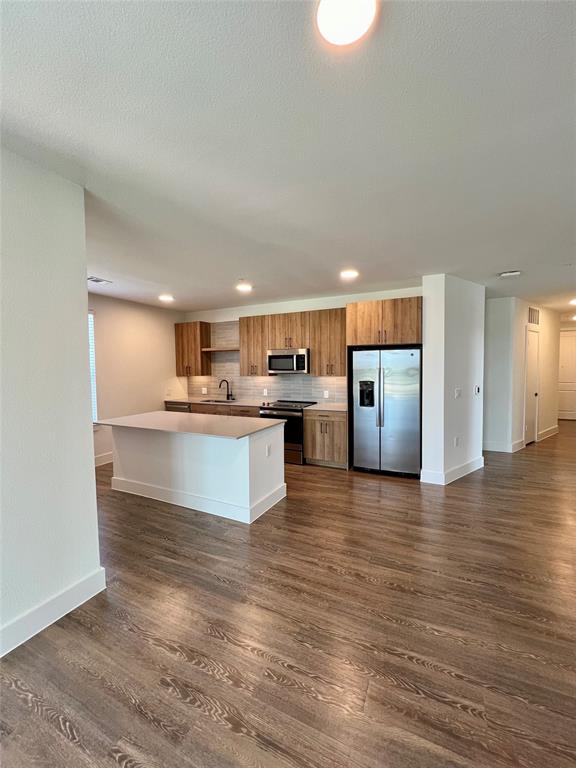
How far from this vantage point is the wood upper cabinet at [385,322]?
4352mm

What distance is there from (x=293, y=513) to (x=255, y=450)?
77 centimetres

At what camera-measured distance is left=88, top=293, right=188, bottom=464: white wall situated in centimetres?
524

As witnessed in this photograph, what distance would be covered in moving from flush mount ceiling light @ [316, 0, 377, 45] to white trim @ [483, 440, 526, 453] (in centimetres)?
626

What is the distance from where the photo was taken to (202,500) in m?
3.55

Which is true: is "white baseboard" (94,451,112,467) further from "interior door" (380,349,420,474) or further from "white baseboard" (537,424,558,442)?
"white baseboard" (537,424,558,442)

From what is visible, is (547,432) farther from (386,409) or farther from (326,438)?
(326,438)

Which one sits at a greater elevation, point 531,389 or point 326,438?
point 531,389

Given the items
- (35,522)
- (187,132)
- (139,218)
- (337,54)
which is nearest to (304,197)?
(187,132)

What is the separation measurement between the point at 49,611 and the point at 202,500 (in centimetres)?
167

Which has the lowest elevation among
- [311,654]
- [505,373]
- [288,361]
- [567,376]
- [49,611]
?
[311,654]

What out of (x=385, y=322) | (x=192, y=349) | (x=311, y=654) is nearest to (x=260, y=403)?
(x=192, y=349)

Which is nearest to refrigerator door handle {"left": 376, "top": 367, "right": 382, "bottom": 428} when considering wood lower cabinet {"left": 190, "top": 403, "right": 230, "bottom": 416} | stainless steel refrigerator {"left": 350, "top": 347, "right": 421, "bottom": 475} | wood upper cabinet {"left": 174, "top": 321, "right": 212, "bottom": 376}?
stainless steel refrigerator {"left": 350, "top": 347, "right": 421, "bottom": 475}

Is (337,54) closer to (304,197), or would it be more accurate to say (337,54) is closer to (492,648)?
(304,197)

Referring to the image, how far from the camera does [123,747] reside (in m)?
1.34
